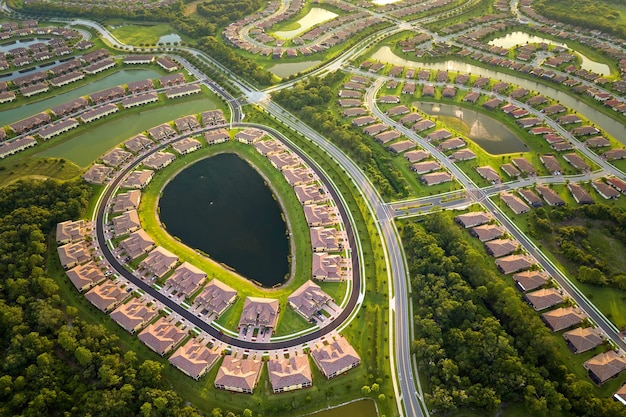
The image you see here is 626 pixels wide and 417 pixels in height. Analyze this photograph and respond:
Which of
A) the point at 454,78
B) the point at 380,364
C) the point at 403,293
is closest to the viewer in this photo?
the point at 380,364

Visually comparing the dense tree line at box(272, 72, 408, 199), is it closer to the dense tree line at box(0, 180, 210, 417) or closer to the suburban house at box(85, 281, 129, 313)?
the suburban house at box(85, 281, 129, 313)

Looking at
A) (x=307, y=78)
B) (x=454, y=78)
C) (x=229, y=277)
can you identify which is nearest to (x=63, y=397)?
(x=229, y=277)

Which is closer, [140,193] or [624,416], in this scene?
[624,416]

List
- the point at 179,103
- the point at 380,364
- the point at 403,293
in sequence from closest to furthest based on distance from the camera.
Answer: the point at 380,364
the point at 403,293
the point at 179,103

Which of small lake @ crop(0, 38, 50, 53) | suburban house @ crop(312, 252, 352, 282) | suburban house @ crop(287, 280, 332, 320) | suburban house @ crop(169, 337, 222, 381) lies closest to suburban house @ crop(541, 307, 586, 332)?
suburban house @ crop(312, 252, 352, 282)

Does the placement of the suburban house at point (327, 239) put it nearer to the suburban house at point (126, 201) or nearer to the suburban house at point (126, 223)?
the suburban house at point (126, 223)

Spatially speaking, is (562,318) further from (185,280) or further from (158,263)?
(158,263)

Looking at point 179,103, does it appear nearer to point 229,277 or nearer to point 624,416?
point 229,277
